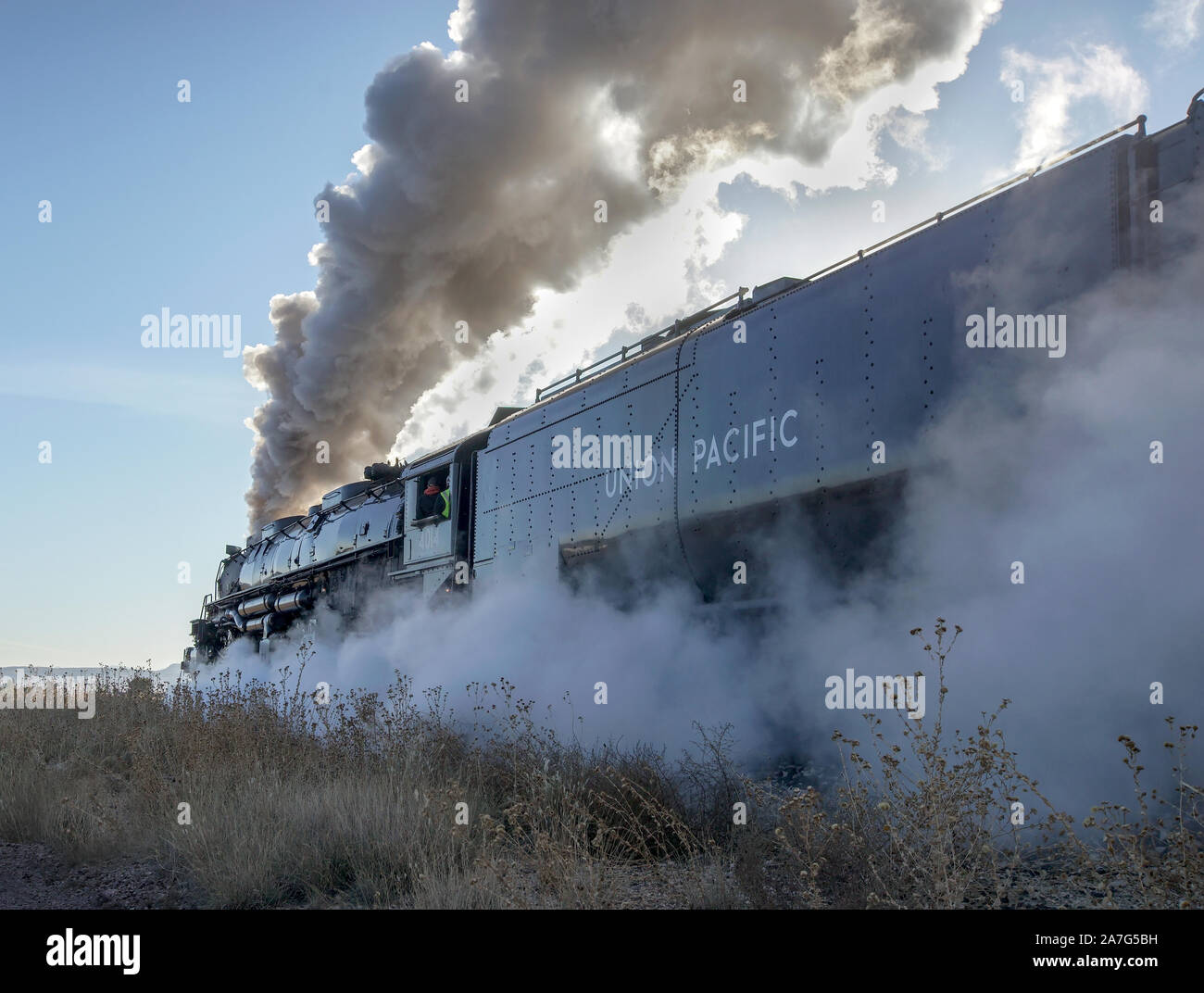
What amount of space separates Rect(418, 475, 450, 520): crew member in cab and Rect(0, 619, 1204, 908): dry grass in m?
4.71

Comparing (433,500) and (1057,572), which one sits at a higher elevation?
(433,500)

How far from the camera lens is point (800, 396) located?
664 centimetres

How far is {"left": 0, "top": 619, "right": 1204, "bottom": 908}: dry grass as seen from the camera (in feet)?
12.6

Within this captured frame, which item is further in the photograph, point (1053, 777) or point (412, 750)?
point (412, 750)

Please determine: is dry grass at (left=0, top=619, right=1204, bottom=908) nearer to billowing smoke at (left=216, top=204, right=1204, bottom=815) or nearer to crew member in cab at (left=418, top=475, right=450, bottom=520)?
billowing smoke at (left=216, top=204, right=1204, bottom=815)

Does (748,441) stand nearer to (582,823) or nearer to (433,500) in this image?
(582,823)

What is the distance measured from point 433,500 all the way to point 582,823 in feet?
29.3

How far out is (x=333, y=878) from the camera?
495cm

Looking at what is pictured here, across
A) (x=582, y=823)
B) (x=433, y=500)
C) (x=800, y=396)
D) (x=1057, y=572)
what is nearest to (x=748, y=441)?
(x=800, y=396)

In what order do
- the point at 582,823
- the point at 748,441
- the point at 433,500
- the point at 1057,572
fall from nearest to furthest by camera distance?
the point at 582,823, the point at 1057,572, the point at 748,441, the point at 433,500

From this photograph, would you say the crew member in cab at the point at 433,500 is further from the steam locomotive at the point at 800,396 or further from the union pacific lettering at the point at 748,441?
the union pacific lettering at the point at 748,441

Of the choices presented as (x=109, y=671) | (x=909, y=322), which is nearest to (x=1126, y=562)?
(x=909, y=322)
